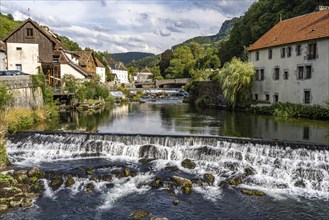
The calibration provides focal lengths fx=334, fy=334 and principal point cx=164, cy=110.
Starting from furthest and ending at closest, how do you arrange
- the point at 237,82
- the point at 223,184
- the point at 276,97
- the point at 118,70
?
the point at 118,70 → the point at 237,82 → the point at 276,97 → the point at 223,184

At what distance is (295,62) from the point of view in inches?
1299

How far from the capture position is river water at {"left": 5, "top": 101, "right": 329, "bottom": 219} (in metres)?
12.8

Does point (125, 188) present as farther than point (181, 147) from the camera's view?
No

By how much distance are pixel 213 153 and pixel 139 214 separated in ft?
25.3

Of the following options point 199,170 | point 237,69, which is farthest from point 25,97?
point 237,69

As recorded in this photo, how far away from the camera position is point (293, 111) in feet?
103

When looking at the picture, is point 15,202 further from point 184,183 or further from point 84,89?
point 84,89

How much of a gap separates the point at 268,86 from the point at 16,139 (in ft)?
86.8

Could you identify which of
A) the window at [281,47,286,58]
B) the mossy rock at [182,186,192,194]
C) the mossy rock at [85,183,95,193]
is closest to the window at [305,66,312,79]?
the window at [281,47,286,58]

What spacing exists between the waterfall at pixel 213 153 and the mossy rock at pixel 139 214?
519 cm

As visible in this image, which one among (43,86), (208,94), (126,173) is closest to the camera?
(126,173)

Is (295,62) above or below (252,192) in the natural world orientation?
above

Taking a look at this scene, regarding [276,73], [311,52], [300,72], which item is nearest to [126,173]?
[311,52]

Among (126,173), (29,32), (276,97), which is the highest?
(29,32)
